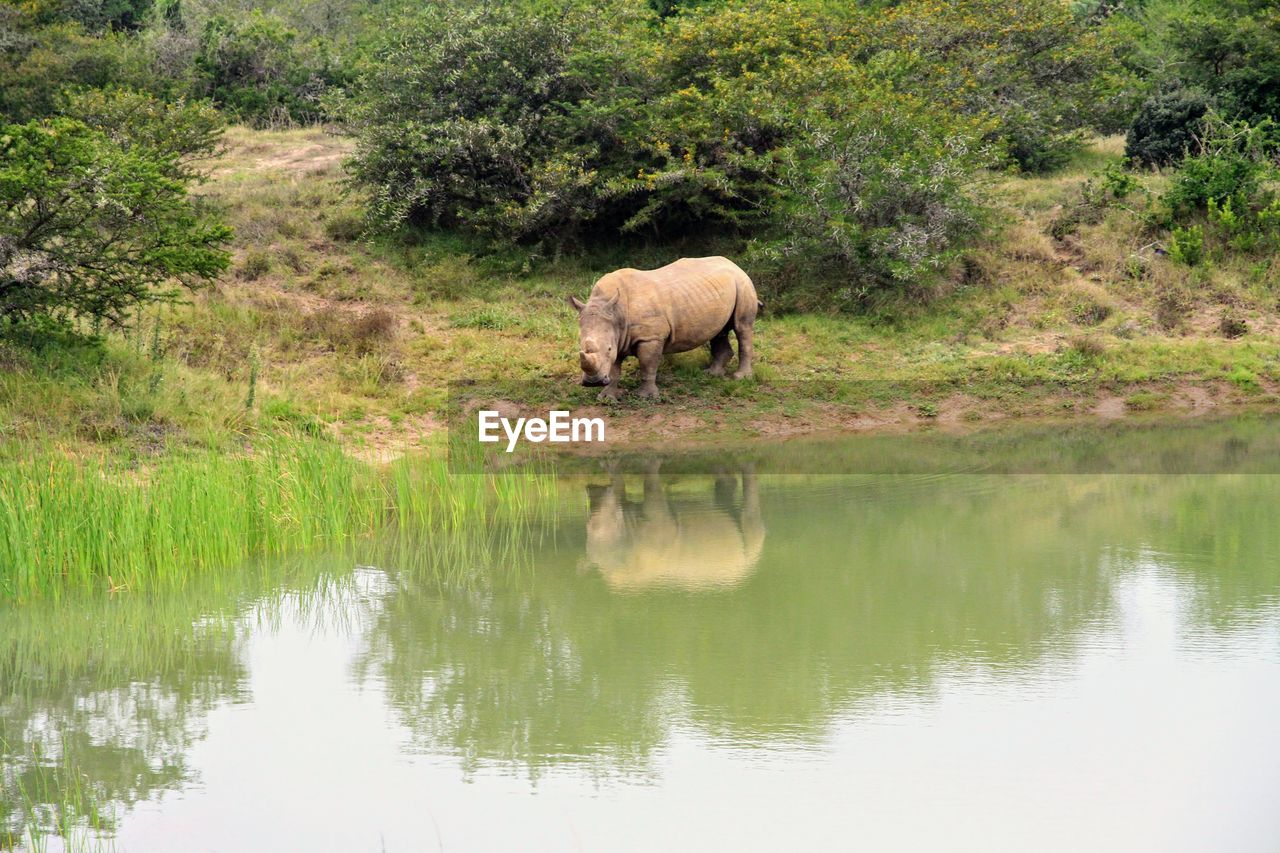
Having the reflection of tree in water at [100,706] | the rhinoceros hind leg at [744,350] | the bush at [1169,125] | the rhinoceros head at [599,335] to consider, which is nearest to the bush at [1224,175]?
the bush at [1169,125]

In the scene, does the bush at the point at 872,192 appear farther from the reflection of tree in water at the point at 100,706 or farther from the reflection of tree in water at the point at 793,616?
the reflection of tree in water at the point at 100,706

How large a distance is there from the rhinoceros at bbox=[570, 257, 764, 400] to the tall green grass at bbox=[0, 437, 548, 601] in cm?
284

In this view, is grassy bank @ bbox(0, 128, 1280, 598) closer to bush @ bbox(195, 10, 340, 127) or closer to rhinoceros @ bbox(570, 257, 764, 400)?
rhinoceros @ bbox(570, 257, 764, 400)

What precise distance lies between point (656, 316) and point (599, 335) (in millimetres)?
688

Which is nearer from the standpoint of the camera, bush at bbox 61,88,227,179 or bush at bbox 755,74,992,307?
bush at bbox 755,74,992,307

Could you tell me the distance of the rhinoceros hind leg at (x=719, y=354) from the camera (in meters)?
15.7

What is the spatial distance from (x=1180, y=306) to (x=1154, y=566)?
8731 millimetres

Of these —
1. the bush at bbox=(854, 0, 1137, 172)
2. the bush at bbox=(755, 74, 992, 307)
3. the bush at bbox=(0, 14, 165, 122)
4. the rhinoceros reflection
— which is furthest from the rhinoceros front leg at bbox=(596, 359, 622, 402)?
the bush at bbox=(0, 14, 165, 122)

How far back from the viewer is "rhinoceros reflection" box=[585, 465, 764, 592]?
9281 millimetres


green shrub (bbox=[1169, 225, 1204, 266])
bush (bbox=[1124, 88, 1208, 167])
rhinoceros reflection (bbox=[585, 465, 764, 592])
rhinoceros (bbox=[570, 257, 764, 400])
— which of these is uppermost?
bush (bbox=[1124, 88, 1208, 167])

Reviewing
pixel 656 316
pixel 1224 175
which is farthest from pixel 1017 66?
pixel 656 316

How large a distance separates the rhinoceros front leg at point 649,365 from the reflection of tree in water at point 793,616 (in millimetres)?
3153

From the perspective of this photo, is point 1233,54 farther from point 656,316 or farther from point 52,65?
point 52,65

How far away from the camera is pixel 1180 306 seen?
55.9 feet
